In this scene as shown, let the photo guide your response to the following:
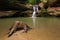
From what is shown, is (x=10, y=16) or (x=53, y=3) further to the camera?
(x=53, y=3)

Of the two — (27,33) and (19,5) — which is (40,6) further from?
(27,33)

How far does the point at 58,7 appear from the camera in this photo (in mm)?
12594

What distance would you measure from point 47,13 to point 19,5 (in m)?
2.22

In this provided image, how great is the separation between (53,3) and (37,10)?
140 centimetres

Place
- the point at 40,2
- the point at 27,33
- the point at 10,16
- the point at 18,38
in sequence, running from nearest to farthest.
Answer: the point at 18,38 → the point at 27,33 → the point at 10,16 → the point at 40,2

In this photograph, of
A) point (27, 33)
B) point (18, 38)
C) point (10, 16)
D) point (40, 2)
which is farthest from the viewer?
point (40, 2)

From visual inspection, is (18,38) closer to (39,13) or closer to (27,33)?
(27,33)

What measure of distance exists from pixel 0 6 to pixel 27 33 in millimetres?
8389

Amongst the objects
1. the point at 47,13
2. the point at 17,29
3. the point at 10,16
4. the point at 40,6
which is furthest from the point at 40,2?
the point at 17,29

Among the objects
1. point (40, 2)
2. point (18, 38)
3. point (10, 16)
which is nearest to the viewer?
point (18, 38)

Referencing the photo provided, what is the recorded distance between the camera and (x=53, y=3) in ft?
42.1

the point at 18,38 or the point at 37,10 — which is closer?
the point at 18,38

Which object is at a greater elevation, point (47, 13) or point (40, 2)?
point (40, 2)

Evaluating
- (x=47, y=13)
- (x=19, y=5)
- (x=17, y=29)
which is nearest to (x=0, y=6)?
(x=19, y=5)
